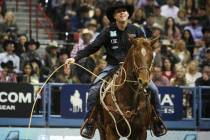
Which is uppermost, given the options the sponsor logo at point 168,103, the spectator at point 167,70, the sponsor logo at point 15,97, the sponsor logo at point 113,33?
the sponsor logo at point 113,33

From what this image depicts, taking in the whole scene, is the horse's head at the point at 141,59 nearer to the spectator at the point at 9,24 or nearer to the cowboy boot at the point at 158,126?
the cowboy boot at the point at 158,126

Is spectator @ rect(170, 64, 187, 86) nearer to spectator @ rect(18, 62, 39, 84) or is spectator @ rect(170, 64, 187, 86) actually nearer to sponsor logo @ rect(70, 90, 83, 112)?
sponsor logo @ rect(70, 90, 83, 112)

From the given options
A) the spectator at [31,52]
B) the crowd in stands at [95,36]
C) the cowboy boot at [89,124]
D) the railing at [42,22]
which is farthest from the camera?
the railing at [42,22]

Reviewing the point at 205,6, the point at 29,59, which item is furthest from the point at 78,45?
the point at 205,6

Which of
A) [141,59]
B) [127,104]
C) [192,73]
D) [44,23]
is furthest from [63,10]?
[141,59]

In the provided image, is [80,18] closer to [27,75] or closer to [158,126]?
[27,75]

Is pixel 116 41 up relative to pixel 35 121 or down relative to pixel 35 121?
A: up

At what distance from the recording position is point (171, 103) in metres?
17.7

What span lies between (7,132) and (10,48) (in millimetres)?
2979

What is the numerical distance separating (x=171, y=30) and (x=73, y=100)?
19.3ft

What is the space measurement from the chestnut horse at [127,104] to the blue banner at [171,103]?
5.03 metres

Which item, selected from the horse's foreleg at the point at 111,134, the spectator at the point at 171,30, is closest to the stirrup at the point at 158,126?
the horse's foreleg at the point at 111,134

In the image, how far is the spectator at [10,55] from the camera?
1914 cm

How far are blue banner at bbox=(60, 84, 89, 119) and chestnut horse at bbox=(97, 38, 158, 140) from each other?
4.59 meters
